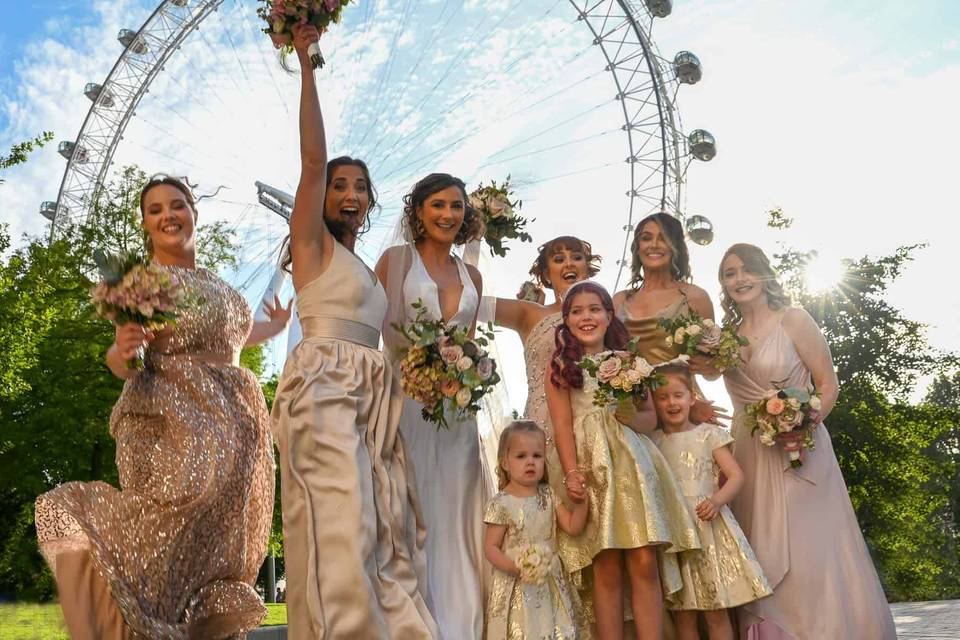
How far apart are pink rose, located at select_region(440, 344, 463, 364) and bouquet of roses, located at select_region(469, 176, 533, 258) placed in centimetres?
165

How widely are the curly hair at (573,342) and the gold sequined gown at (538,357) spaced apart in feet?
0.94

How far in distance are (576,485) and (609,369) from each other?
659 mm

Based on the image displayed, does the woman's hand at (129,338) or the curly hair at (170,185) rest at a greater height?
the curly hair at (170,185)

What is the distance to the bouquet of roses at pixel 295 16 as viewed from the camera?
4.65 meters

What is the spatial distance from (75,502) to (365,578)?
1.39 m

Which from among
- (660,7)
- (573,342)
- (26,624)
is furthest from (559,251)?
(660,7)

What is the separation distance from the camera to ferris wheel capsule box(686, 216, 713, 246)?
1969 cm

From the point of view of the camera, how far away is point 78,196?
33.8 meters

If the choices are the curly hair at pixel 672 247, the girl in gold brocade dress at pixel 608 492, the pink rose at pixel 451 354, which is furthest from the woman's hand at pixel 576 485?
the curly hair at pixel 672 247

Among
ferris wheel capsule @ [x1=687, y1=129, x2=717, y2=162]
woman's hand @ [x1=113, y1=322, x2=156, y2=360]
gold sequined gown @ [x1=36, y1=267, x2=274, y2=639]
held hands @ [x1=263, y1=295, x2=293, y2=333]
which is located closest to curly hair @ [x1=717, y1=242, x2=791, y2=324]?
held hands @ [x1=263, y1=295, x2=293, y2=333]

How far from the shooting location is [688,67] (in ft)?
78.1

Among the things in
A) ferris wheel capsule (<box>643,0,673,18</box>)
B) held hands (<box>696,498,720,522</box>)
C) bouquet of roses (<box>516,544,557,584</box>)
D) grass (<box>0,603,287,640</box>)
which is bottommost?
grass (<box>0,603,287,640</box>)

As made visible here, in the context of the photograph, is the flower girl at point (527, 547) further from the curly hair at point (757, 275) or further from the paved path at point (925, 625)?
the paved path at point (925, 625)

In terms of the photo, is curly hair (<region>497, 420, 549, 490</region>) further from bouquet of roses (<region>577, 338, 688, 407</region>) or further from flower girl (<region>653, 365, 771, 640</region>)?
flower girl (<region>653, 365, 771, 640</region>)
